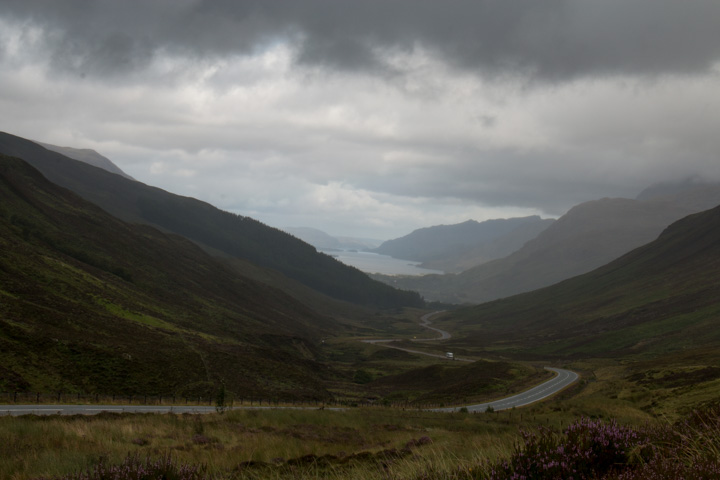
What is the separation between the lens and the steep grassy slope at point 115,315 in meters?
51.4

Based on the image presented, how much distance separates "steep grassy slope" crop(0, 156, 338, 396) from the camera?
51.4 meters

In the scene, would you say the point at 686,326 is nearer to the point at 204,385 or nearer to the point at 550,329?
the point at 550,329

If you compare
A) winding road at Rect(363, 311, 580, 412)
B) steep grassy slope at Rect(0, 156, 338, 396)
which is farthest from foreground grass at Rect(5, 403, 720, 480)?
steep grassy slope at Rect(0, 156, 338, 396)

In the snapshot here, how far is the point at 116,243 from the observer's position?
137 m

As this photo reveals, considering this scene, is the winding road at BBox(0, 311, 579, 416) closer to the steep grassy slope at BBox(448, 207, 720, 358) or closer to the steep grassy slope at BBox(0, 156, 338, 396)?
the steep grassy slope at BBox(0, 156, 338, 396)

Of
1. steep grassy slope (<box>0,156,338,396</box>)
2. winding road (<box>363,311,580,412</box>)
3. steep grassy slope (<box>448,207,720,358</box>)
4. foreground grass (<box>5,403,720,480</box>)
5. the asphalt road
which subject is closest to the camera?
foreground grass (<box>5,403,720,480</box>)

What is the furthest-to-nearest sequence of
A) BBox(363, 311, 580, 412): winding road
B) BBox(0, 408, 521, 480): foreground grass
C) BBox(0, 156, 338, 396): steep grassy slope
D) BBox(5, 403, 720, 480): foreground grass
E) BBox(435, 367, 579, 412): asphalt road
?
BBox(0, 156, 338, 396): steep grassy slope → BBox(435, 367, 579, 412): asphalt road → BBox(363, 311, 580, 412): winding road → BBox(0, 408, 521, 480): foreground grass → BBox(5, 403, 720, 480): foreground grass

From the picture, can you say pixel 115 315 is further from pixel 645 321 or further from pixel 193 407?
pixel 645 321

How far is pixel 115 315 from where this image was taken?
79438 millimetres

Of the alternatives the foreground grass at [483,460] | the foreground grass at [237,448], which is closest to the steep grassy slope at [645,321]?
the foreground grass at [237,448]

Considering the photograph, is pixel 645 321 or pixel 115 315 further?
pixel 645 321

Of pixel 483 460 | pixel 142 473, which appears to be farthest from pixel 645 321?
pixel 142 473

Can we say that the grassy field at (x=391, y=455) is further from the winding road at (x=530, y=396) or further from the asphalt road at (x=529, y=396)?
the asphalt road at (x=529, y=396)

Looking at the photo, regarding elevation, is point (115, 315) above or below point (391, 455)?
below
